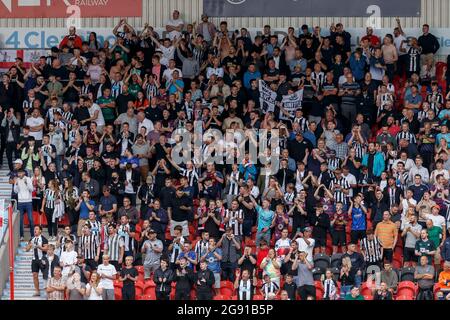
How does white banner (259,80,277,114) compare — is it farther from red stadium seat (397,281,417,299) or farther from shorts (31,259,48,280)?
shorts (31,259,48,280)

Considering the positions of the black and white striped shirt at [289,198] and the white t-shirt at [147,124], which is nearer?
the black and white striped shirt at [289,198]

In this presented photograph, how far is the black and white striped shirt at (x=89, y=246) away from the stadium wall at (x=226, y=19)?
858 cm

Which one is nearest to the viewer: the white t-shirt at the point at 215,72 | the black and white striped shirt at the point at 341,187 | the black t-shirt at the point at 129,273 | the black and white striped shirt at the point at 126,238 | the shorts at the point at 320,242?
the black t-shirt at the point at 129,273

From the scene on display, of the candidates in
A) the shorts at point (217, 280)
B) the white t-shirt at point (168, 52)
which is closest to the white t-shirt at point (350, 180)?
the shorts at point (217, 280)

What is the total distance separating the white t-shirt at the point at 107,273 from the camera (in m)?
29.8

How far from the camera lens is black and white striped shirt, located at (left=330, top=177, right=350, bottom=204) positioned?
104ft

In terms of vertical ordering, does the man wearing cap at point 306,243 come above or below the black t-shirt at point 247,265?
above

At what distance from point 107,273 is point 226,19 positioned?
979cm

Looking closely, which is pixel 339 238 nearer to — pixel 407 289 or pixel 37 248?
pixel 407 289

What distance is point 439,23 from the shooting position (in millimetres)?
37125

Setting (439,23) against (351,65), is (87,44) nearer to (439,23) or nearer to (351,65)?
(351,65)

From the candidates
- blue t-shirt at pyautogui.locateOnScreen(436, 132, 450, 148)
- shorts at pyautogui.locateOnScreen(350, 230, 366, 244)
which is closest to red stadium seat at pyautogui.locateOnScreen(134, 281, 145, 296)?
shorts at pyautogui.locateOnScreen(350, 230, 366, 244)

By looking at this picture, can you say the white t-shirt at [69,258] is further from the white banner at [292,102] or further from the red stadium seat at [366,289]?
the white banner at [292,102]

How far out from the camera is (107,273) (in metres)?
30.0
